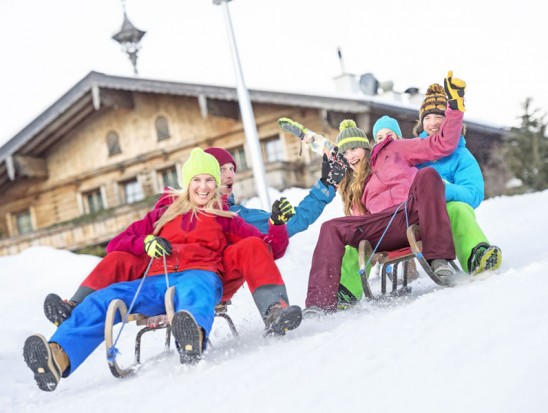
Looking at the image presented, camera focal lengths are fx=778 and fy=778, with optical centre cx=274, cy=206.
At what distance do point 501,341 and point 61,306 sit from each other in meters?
2.43

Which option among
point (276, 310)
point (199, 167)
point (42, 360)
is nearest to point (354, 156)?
point (199, 167)

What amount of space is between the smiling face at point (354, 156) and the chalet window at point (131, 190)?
16.4 metres

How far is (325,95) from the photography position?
1596cm

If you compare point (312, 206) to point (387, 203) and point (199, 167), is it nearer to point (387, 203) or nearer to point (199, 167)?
point (387, 203)

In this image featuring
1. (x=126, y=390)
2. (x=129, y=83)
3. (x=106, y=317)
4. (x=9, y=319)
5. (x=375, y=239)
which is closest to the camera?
(x=126, y=390)

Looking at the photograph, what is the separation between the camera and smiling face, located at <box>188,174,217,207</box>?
4668 mm

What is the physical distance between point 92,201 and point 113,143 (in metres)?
1.91

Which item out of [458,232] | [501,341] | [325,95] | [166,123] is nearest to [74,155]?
[166,123]

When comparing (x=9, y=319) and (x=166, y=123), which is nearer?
(x=9, y=319)

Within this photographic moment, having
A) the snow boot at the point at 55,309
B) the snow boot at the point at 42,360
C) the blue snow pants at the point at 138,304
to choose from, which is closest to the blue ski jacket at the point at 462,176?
the blue snow pants at the point at 138,304

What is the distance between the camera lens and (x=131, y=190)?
21.3m

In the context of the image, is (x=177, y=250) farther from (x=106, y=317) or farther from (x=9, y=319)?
(x=9, y=319)

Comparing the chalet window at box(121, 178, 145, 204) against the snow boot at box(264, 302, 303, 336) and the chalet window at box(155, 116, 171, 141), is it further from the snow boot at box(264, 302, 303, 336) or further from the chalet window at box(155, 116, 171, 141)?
the snow boot at box(264, 302, 303, 336)

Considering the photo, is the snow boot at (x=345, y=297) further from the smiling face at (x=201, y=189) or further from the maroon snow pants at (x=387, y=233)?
the smiling face at (x=201, y=189)
